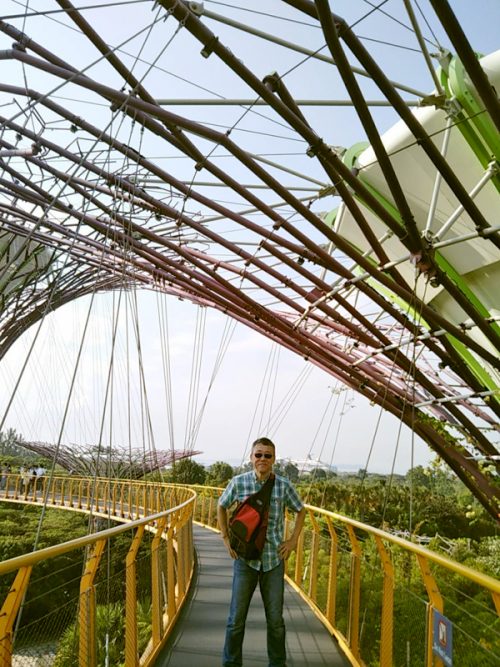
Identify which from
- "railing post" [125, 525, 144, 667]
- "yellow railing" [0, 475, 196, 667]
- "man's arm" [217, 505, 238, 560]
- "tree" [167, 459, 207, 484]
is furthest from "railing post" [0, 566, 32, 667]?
"tree" [167, 459, 207, 484]

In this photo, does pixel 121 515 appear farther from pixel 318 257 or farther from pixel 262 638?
pixel 262 638

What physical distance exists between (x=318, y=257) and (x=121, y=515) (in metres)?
11.9

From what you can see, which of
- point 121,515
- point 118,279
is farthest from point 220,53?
point 121,515

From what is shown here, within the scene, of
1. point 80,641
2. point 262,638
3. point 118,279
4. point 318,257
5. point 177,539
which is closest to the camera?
point 80,641

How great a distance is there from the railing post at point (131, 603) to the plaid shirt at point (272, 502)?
589mm

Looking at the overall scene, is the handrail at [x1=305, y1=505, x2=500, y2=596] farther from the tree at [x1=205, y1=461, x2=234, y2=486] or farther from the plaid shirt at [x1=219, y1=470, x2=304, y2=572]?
the tree at [x1=205, y1=461, x2=234, y2=486]

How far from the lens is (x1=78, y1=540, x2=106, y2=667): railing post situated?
2518mm

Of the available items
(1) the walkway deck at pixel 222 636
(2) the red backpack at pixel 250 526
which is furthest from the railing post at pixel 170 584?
(2) the red backpack at pixel 250 526

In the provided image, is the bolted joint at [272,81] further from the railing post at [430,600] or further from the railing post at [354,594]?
the railing post at [430,600]

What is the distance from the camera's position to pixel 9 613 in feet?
6.06

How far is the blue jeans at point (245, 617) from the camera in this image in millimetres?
3121

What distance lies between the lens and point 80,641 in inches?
101

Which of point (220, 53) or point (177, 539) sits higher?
point (220, 53)

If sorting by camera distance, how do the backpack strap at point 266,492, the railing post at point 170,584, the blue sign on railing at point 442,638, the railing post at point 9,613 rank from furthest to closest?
the railing post at point 170,584 < the backpack strap at point 266,492 < the blue sign on railing at point 442,638 < the railing post at point 9,613
